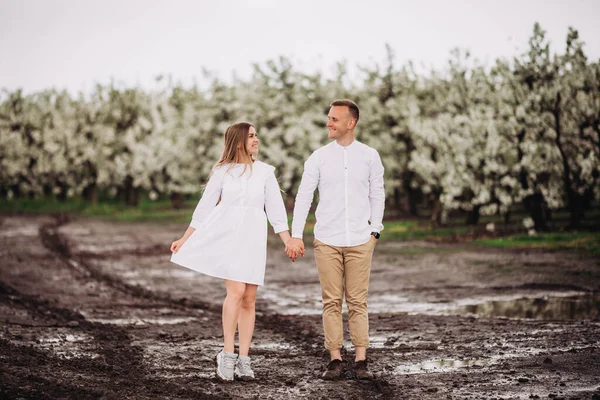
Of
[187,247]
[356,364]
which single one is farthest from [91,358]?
[356,364]

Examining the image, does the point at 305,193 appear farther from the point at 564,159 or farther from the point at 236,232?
the point at 564,159

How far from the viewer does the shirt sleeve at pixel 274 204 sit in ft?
22.5

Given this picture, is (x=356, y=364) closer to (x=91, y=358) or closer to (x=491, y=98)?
(x=91, y=358)

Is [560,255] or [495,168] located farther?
[495,168]

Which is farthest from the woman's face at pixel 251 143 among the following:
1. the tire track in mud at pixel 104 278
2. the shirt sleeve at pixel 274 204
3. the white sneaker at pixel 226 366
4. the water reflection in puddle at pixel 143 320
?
the tire track in mud at pixel 104 278

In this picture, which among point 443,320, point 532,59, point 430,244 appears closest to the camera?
point 443,320

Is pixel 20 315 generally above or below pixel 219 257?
below

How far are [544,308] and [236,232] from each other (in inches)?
219

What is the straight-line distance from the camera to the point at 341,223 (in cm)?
672

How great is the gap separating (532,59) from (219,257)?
18.8 m

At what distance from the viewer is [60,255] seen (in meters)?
19.2

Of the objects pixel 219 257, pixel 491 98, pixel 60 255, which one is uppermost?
pixel 491 98

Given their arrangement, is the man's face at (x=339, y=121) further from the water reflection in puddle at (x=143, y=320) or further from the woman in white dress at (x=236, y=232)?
the water reflection in puddle at (x=143, y=320)

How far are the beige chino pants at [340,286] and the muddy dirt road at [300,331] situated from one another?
399 mm
